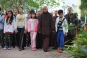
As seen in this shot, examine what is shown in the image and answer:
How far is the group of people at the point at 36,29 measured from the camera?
942cm

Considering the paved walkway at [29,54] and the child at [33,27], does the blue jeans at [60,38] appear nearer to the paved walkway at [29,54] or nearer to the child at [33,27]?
the paved walkway at [29,54]

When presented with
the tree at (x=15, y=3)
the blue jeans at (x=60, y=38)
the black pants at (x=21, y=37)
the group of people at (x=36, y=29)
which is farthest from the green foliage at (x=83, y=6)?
the tree at (x=15, y=3)

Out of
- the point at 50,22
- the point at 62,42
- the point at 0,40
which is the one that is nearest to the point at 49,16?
the point at 50,22

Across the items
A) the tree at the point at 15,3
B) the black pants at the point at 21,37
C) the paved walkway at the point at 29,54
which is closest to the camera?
the paved walkway at the point at 29,54

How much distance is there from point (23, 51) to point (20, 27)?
1068 mm

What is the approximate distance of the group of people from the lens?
9422 mm

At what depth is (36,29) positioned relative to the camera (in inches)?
383

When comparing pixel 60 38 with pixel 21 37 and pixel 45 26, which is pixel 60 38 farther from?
pixel 21 37

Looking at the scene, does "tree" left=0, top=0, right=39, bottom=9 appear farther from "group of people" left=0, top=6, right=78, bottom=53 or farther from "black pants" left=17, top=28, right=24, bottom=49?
"black pants" left=17, top=28, right=24, bottom=49

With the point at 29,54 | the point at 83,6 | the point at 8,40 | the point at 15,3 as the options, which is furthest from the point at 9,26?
the point at 83,6

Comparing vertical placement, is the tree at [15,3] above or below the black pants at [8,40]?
above

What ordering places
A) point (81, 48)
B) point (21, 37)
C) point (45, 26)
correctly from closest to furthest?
point (81, 48) → point (45, 26) → point (21, 37)

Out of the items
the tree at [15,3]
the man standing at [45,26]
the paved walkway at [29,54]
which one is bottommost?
the paved walkway at [29,54]

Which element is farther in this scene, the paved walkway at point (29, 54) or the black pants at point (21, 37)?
the black pants at point (21, 37)
